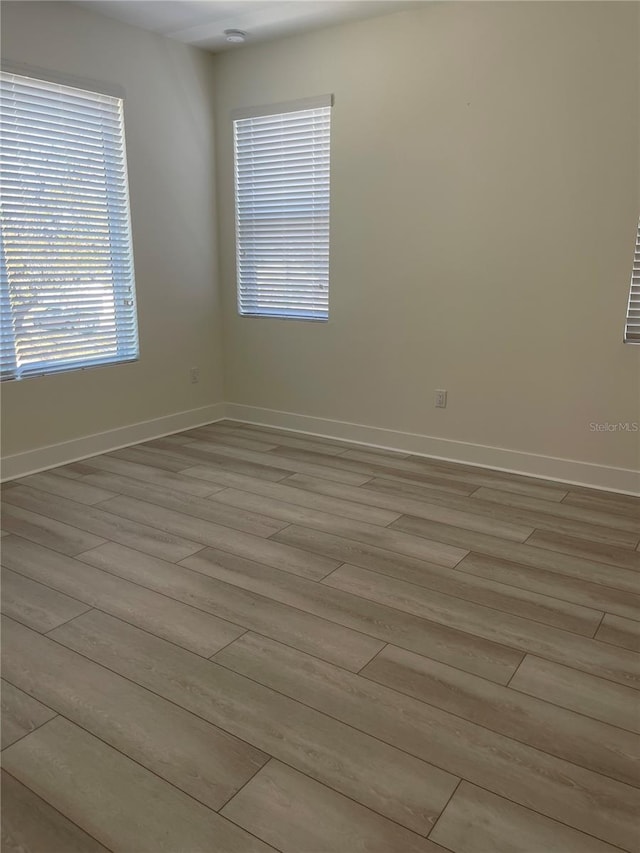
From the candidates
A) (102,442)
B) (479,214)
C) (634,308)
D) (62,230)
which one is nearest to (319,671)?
(634,308)

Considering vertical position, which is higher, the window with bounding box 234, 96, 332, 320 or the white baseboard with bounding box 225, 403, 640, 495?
the window with bounding box 234, 96, 332, 320

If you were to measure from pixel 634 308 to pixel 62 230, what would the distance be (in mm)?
3206

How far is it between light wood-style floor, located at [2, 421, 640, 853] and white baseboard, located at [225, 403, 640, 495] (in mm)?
151

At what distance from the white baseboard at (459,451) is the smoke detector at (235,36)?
8.12ft

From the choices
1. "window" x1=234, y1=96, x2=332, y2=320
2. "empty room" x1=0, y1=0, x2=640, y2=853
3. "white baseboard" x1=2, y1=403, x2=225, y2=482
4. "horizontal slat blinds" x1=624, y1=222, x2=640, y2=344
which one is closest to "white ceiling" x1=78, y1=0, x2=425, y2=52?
"empty room" x1=0, y1=0, x2=640, y2=853

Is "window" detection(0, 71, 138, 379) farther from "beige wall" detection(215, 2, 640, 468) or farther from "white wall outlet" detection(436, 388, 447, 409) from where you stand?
"white wall outlet" detection(436, 388, 447, 409)

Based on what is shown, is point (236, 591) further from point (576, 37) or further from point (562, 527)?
point (576, 37)

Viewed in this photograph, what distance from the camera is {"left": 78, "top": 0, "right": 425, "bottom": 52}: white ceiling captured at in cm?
360

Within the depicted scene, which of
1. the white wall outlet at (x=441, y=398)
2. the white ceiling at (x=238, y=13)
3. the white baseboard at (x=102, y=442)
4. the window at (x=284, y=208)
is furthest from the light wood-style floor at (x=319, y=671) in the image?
the white ceiling at (x=238, y=13)

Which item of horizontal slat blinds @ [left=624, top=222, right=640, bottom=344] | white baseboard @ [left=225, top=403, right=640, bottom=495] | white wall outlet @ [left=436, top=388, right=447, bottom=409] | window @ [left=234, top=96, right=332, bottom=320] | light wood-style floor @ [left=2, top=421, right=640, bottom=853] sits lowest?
light wood-style floor @ [left=2, top=421, right=640, bottom=853]

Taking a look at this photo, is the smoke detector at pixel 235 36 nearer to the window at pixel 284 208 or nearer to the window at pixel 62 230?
the window at pixel 284 208

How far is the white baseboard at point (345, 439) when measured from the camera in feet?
12.0

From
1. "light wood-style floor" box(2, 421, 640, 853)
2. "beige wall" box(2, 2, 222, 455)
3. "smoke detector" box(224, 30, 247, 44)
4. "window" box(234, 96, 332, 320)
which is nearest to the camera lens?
"light wood-style floor" box(2, 421, 640, 853)

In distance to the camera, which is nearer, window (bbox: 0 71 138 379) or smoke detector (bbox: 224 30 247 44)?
window (bbox: 0 71 138 379)
